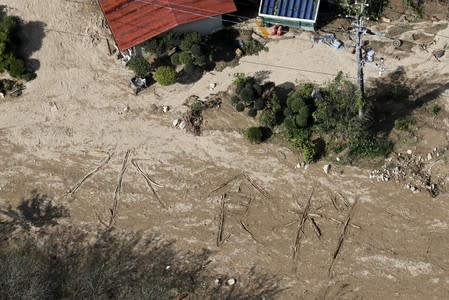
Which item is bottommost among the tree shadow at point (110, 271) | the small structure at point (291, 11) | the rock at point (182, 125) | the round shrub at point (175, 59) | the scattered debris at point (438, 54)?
the tree shadow at point (110, 271)

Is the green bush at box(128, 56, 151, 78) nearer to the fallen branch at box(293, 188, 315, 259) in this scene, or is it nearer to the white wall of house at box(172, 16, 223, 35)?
the white wall of house at box(172, 16, 223, 35)

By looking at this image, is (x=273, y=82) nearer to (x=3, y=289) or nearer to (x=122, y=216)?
(x=122, y=216)

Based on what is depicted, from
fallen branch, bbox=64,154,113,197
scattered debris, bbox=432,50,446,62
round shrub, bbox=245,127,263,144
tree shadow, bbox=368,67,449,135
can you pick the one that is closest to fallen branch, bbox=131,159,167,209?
fallen branch, bbox=64,154,113,197

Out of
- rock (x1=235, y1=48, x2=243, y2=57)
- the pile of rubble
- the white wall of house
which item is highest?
the white wall of house

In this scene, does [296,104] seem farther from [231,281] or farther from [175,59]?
[231,281]

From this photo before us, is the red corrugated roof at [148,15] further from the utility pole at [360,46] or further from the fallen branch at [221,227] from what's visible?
the fallen branch at [221,227]

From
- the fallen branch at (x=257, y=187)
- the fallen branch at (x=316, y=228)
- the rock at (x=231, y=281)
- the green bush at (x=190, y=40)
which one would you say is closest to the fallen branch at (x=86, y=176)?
the green bush at (x=190, y=40)
